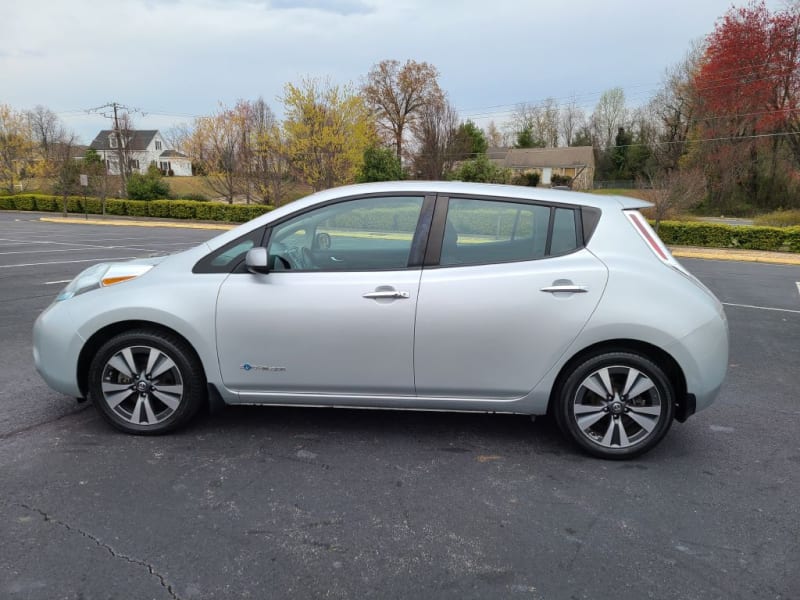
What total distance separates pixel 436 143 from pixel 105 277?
3199 cm

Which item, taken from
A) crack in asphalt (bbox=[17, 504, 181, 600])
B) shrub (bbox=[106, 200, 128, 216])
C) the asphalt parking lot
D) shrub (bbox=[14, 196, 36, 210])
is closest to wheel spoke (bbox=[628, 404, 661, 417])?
the asphalt parking lot

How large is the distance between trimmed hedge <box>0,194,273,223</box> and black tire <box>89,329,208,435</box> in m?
27.6

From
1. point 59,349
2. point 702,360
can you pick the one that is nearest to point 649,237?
point 702,360

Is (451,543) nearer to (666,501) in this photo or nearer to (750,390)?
(666,501)

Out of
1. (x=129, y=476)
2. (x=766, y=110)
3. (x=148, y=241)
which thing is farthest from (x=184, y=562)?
(x=766, y=110)

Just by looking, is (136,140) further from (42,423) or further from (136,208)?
(42,423)

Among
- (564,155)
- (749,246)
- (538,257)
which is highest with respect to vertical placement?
(564,155)

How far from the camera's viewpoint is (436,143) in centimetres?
3412

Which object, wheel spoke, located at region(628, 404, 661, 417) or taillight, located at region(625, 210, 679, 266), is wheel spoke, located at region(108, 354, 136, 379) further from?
taillight, located at region(625, 210, 679, 266)

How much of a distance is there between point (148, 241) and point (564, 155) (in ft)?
202

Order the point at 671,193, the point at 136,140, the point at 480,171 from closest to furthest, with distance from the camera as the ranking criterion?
the point at 671,193 → the point at 480,171 → the point at 136,140

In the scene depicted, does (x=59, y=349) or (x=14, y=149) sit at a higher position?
(x=14, y=149)

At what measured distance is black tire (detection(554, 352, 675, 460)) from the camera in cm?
336

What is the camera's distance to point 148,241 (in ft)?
67.0
